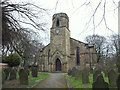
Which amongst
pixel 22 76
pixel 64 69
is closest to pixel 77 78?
pixel 22 76

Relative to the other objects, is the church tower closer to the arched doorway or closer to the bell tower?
the bell tower

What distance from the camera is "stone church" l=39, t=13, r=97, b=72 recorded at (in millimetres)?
23263

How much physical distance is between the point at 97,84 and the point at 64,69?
1798 centimetres

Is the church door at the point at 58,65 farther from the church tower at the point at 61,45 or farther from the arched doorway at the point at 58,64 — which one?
the church tower at the point at 61,45

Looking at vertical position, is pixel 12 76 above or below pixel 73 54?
below

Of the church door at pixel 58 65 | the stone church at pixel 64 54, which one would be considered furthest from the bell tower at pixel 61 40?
the church door at pixel 58 65

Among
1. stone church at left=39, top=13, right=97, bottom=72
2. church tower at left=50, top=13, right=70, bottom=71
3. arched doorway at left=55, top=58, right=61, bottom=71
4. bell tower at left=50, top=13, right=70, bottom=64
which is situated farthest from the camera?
bell tower at left=50, top=13, right=70, bottom=64

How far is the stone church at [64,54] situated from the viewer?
916 inches

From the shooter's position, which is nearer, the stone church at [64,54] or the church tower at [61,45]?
the church tower at [61,45]

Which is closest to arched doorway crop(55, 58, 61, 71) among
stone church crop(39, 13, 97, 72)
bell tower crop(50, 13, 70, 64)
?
stone church crop(39, 13, 97, 72)

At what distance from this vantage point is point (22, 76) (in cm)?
817

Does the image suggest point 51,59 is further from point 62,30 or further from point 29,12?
point 29,12

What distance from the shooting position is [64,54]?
23359 millimetres

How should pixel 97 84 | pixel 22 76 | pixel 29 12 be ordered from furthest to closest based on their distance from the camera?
pixel 22 76 → pixel 29 12 → pixel 97 84
